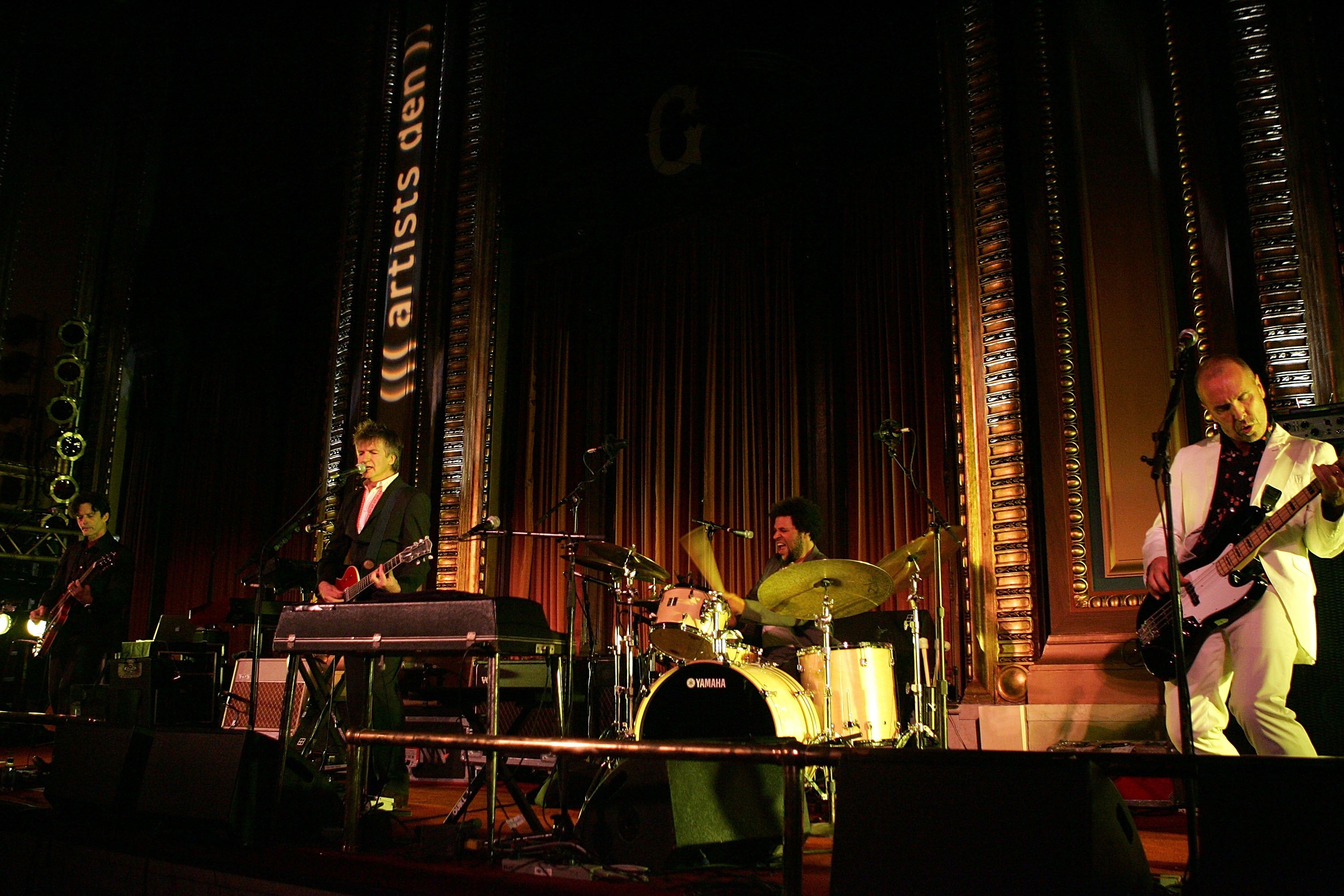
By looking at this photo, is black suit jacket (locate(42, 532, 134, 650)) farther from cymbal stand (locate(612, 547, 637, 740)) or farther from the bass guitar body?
the bass guitar body

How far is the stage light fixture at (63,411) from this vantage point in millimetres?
9602

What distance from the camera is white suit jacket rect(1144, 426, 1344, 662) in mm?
3047

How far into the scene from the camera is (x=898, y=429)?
5215 mm

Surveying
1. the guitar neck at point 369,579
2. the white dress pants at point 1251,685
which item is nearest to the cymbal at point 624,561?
the guitar neck at point 369,579

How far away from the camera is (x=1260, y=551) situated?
123 inches

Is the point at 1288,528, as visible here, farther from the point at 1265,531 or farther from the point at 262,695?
the point at 262,695

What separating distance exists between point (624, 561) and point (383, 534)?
1187 millimetres

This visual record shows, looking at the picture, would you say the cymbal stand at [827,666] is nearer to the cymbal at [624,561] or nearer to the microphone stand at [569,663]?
the cymbal at [624,561]

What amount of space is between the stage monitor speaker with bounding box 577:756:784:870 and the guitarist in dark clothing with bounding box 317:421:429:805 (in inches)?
50.1

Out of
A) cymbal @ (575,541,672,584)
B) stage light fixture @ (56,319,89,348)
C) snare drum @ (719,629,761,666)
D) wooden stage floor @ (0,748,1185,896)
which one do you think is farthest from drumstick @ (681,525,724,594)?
stage light fixture @ (56,319,89,348)

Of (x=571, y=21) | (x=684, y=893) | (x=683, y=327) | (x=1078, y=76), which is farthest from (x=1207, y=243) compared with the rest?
(x=571, y=21)

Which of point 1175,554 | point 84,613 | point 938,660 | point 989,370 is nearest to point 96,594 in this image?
point 84,613

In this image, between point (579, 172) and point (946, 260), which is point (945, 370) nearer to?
point (946, 260)

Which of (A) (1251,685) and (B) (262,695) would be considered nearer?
(A) (1251,685)
